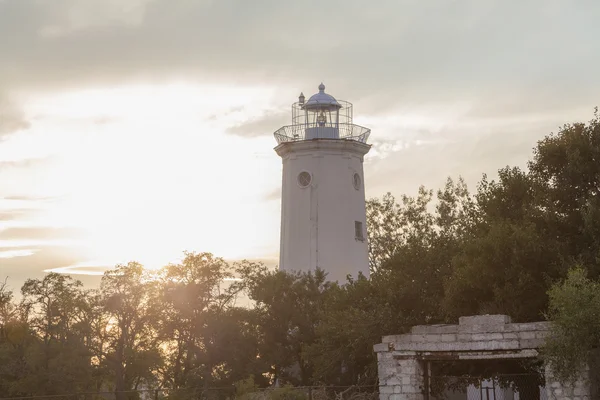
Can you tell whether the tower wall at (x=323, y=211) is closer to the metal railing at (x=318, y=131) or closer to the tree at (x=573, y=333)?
the metal railing at (x=318, y=131)

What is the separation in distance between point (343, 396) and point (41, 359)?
41.8 ft

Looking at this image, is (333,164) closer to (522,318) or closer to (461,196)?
(461,196)

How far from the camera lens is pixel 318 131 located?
1682 inches

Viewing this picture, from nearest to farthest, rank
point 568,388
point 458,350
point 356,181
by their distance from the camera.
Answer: point 568,388 → point 458,350 → point 356,181

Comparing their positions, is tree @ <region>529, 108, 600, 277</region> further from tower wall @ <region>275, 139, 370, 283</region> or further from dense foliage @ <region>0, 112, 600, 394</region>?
tower wall @ <region>275, 139, 370, 283</region>

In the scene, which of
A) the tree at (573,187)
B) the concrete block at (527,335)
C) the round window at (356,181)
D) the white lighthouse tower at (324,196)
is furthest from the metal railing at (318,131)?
the concrete block at (527,335)

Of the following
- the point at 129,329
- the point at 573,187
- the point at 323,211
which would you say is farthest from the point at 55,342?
the point at 573,187

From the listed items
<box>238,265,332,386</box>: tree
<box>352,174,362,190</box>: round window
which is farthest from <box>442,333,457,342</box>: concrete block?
<box>352,174,362,190</box>: round window

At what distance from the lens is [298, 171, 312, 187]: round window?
137 feet

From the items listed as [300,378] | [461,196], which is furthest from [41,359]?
[461,196]

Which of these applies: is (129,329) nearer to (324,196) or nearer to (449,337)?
(324,196)

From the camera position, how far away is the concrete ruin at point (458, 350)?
21641 mm

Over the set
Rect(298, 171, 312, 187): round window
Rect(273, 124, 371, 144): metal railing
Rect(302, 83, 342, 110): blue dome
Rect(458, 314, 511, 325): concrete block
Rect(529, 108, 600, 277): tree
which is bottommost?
Rect(458, 314, 511, 325): concrete block

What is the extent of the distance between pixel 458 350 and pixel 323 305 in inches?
539
